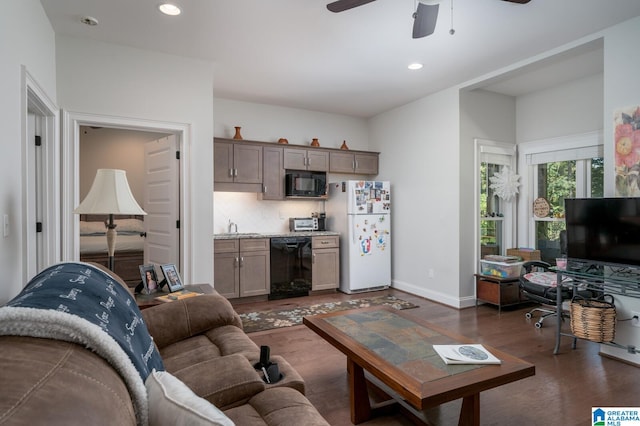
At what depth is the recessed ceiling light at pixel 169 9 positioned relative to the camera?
2.70m

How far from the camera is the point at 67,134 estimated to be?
3203 mm

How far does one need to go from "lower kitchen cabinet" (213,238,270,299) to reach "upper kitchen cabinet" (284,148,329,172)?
1209 mm

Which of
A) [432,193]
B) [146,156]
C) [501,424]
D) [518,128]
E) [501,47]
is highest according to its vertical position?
[501,47]

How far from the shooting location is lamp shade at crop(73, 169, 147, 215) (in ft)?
8.09

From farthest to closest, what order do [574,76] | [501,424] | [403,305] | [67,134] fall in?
[403,305], [574,76], [67,134], [501,424]

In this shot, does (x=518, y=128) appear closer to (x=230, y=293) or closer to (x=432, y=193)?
(x=432, y=193)

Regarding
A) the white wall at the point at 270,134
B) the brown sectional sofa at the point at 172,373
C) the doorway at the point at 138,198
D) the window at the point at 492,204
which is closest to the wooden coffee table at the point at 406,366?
the brown sectional sofa at the point at 172,373

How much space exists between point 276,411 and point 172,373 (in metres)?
0.54

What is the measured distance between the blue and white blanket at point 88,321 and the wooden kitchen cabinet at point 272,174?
3798 millimetres

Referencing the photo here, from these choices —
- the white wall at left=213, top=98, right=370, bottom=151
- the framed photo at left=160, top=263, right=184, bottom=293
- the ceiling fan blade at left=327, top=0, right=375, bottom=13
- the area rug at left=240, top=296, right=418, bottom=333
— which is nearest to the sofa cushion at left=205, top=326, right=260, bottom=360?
the framed photo at left=160, top=263, right=184, bottom=293

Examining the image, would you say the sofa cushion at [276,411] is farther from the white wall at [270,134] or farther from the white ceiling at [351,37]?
the white wall at [270,134]

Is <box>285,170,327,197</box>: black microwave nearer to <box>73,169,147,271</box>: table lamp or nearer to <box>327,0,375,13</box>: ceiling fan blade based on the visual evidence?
<box>73,169,147,271</box>: table lamp

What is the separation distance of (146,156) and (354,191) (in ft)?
9.07

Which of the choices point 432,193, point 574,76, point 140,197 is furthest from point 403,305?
point 140,197
